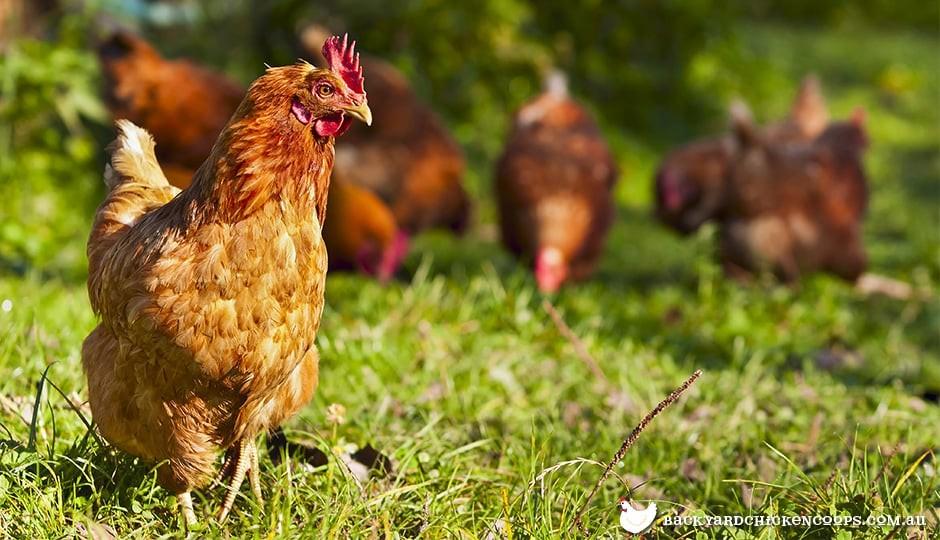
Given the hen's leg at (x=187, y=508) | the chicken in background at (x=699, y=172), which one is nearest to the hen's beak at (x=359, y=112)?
the hen's leg at (x=187, y=508)

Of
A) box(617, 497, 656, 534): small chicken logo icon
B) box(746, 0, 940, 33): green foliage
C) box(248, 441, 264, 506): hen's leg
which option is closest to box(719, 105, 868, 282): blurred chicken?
box(617, 497, 656, 534): small chicken logo icon

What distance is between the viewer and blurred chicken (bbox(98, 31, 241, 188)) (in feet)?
19.0

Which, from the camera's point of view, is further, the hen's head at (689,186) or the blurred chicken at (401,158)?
the hen's head at (689,186)

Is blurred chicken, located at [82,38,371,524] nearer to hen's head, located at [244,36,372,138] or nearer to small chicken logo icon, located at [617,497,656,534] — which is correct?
hen's head, located at [244,36,372,138]

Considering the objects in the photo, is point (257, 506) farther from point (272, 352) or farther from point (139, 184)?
point (139, 184)

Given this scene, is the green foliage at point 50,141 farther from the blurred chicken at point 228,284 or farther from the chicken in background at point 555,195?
the blurred chicken at point 228,284

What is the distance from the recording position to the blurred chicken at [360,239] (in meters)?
5.93

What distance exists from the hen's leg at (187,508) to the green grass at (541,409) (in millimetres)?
37

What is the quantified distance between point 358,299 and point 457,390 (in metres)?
1.38

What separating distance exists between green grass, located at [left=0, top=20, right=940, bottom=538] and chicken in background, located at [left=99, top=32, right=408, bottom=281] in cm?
27

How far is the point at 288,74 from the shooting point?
2375 millimetres

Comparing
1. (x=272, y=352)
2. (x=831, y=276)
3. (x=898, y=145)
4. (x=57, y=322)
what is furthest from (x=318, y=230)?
(x=898, y=145)

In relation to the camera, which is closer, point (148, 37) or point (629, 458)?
point (629, 458)

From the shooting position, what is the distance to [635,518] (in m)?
2.48
